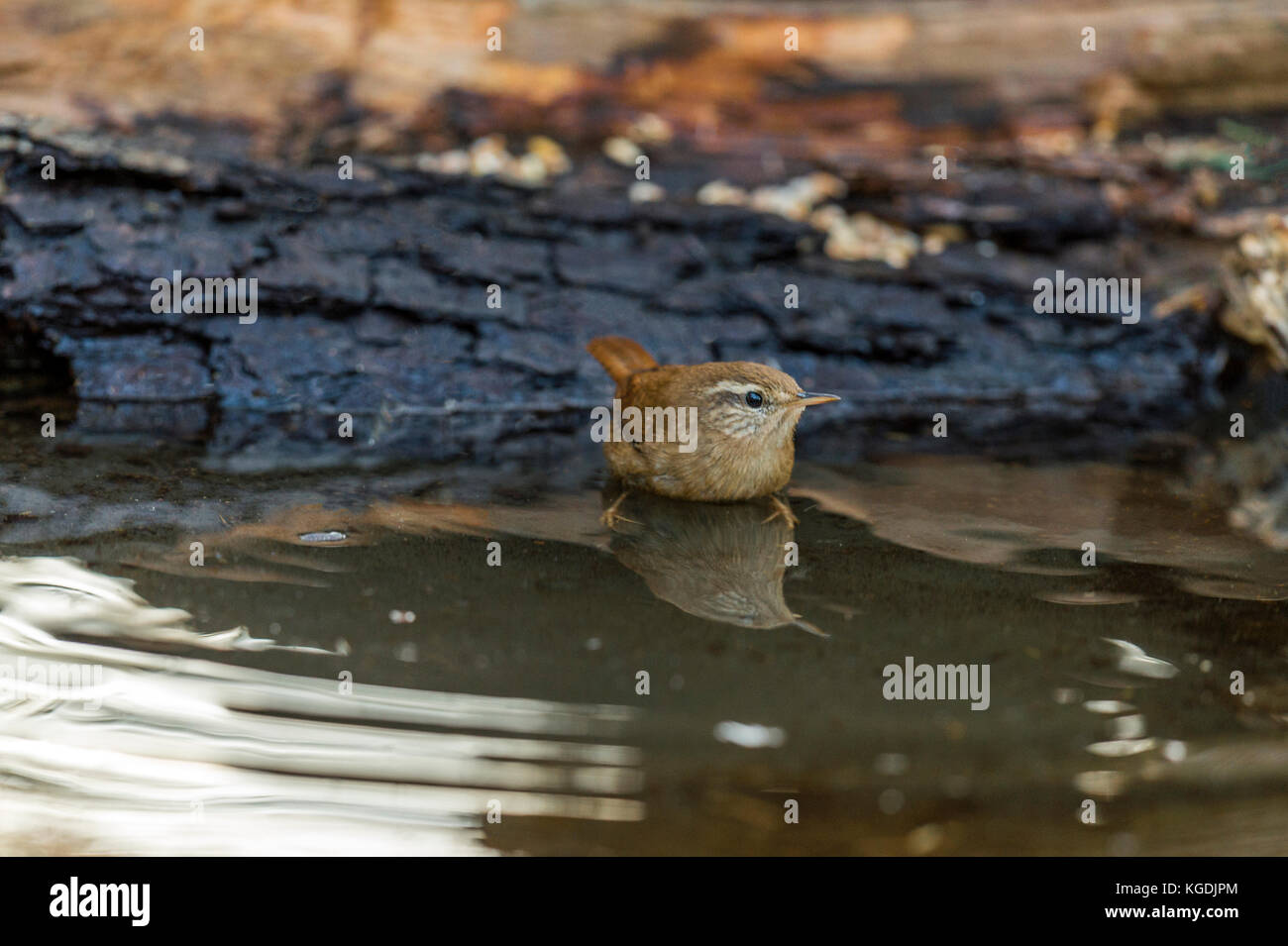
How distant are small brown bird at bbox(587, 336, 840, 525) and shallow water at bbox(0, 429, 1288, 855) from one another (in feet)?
0.38

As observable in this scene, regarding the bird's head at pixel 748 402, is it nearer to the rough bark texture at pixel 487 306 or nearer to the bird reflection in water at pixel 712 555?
the bird reflection in water at pixel 712 555

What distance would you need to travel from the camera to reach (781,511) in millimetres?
4359

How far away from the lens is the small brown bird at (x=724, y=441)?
4258mm

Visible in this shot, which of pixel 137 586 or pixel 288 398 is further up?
pixel 288 398

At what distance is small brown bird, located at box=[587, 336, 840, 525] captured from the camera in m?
4.26

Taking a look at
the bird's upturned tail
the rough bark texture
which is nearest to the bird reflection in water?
the bird's upturned tail

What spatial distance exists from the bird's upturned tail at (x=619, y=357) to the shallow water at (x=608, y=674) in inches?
30.8

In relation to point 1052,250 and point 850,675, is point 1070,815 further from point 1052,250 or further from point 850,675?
point 1052,250

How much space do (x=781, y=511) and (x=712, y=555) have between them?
57cm

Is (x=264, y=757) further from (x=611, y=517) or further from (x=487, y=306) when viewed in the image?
(x=487, y=306)

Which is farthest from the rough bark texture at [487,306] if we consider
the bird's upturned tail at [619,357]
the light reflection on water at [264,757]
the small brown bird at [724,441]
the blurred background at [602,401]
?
the light reflection on water at [264,757]

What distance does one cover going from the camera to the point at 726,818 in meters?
2.41

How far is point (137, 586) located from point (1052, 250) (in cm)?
483

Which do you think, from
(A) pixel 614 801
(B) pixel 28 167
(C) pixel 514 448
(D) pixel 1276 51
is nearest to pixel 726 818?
(A) pixel 614 801
